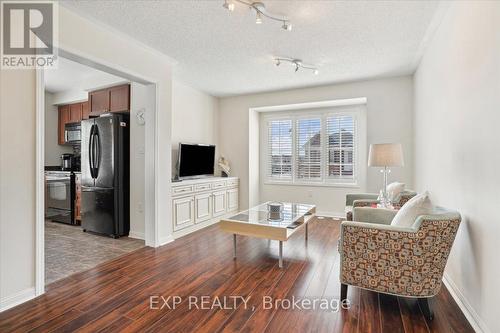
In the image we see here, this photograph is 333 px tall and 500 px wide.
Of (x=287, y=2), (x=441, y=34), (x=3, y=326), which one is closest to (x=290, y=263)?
(x=3, y=326)

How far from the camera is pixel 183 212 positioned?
4.16m

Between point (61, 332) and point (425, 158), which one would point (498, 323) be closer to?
point (425, 158)

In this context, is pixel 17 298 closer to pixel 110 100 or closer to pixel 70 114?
pixel 110 100

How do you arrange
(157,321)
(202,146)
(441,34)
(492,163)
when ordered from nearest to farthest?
(492,163), (157,321), (441,34), (202,146)

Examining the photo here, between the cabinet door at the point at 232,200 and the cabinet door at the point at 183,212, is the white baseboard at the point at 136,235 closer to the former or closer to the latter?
the cabinet door at the point at 183,212

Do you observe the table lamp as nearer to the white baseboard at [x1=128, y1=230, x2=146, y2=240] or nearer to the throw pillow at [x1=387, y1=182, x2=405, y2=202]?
the throw pillow at [x1=387, y1=182, x2=405, y2=202]

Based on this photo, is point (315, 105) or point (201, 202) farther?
point (315, 105)

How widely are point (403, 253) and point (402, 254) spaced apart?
0.01 metres

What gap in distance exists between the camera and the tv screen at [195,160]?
463 centimetres

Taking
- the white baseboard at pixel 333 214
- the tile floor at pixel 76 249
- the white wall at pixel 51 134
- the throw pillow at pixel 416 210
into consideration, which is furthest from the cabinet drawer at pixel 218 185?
the white wall at pixel 51 134

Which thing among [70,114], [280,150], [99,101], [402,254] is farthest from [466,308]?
[70,114]

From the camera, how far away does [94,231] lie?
13.7ft

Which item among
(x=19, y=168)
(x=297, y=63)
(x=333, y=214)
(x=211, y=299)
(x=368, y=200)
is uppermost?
(x=297, y=63)

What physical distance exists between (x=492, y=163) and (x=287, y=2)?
2092mm
